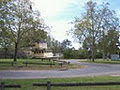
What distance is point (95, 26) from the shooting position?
69000 mm

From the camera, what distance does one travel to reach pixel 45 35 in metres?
55.2

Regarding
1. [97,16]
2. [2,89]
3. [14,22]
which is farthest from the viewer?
[97,16]

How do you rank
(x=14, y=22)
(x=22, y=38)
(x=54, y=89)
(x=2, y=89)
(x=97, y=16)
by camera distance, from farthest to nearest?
1. (x=97, y=16)
2. (x=22, y=38)
3. (x=14, y=22)
4. (x=54, y=89)
5. (x=2, y=89)

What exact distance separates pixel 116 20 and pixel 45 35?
2198cm

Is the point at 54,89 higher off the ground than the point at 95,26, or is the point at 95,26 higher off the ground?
the point at 95,26

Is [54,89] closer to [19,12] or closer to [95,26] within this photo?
[19,12]

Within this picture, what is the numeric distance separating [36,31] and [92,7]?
2012cm

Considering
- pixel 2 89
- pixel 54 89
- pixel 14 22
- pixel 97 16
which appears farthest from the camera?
pixel 97 16

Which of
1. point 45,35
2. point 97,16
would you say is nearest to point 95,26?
point 97,16

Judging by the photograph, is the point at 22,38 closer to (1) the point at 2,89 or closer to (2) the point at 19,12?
(2) the point at 19,12

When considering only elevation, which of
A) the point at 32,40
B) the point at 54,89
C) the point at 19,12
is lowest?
the point at 54,89

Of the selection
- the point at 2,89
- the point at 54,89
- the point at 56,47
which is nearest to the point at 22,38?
the point at 54,89

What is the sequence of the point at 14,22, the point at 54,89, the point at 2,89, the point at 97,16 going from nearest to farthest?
the point at 2,89, the point at 54,89, the point at 14,22, the point at 97,16

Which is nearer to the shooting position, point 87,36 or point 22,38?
point 22,38
